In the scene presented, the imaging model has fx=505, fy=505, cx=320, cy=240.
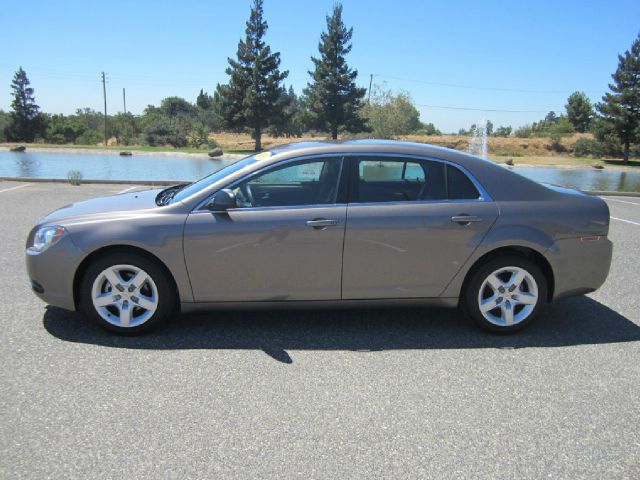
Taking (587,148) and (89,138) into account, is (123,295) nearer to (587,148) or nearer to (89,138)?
(587,148)

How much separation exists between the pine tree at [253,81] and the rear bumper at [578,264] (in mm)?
52862

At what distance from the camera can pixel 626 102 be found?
51312mm

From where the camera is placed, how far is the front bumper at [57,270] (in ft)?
12.7

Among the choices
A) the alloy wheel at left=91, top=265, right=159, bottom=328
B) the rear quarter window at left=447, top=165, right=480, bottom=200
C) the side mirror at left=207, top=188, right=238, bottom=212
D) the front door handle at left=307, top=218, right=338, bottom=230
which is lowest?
the alloy wheel at left=91, top=265, right=159, bottom=328

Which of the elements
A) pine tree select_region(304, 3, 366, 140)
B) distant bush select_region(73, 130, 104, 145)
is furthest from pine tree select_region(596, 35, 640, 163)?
distant bush select_region(73, 130, 104, 145)

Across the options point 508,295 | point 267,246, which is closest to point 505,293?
point 508,295

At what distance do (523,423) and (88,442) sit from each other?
7.98 feet

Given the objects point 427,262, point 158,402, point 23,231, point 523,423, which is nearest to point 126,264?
point 158,402

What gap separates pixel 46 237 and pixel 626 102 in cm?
5953

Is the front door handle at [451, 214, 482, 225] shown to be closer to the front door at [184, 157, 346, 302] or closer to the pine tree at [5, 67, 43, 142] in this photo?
the front door at [184, 157, 346, 302]

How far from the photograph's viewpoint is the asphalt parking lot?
8.43ft

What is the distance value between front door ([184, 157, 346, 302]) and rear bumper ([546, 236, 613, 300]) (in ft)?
5.98

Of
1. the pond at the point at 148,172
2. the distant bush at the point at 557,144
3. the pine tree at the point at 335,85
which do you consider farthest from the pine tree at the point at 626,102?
the pine tree at the point at 335,85

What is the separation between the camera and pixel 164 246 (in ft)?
12.7
